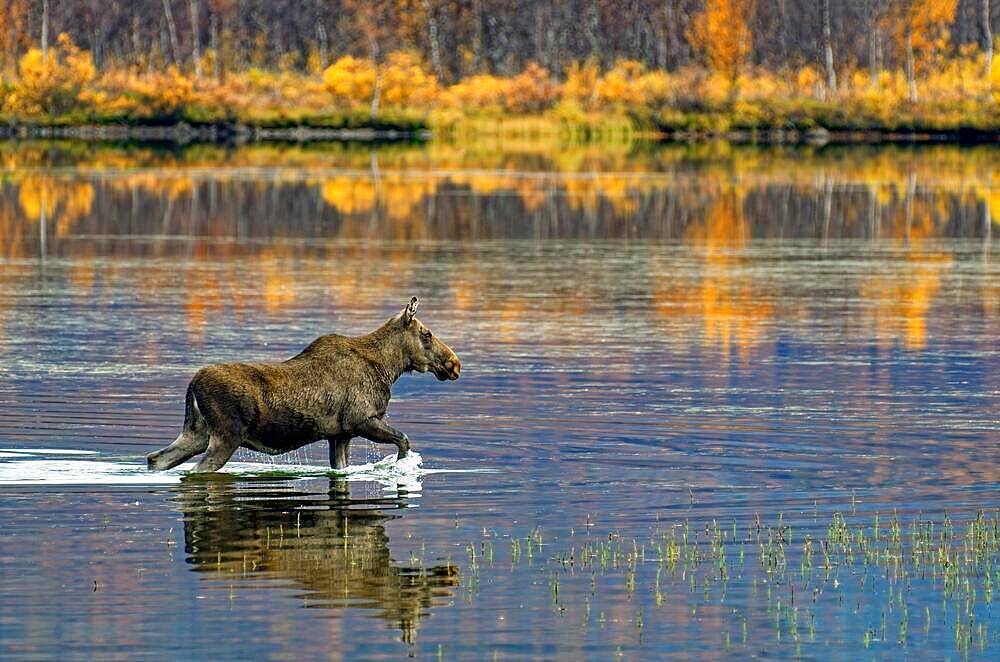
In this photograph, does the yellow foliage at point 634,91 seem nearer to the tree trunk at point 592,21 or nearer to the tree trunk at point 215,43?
the tree trunk at point 215,43

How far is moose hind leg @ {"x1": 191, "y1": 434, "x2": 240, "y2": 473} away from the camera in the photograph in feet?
46.1

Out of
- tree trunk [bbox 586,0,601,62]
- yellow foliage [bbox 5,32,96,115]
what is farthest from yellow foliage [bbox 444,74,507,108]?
tree trunk [bbox 586,0,601,62]

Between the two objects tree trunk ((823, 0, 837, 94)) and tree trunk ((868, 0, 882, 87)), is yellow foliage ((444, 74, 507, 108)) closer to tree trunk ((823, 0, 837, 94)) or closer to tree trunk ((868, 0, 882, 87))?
tree trunk ((823, 0, 837, 94))

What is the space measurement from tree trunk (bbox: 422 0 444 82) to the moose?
329 feet

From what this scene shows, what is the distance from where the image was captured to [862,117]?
320 ft

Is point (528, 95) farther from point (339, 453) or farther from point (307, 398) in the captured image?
point (307, 398)

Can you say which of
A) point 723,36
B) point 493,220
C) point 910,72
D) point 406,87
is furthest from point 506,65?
point 493,220

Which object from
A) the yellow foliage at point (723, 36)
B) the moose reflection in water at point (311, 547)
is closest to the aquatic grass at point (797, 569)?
the moose reflection in water at point (311, 547)

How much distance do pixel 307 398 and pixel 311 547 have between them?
1994 millimetres

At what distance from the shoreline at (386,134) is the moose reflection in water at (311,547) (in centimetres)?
7812

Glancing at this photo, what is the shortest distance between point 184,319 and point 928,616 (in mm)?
15493

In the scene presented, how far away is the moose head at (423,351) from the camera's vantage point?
15.1 meters

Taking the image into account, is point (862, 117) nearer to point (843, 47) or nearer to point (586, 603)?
point (843, 47)

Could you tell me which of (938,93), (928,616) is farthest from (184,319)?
(938,93)
